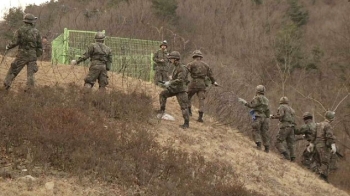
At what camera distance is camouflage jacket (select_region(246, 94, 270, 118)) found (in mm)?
12949

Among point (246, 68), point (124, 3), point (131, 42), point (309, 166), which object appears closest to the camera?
point (309, 166)

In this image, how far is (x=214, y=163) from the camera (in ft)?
33.1

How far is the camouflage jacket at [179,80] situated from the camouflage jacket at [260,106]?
2307mm

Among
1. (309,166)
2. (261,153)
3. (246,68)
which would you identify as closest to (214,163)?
(261,153)

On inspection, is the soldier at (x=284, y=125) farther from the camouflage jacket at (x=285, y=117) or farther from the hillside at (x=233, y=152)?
the hillside at (x=233, y=152)

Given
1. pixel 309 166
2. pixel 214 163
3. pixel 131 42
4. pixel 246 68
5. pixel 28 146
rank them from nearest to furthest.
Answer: pixel 28 146 → pixel 214 163 → pixel 309 166 → pixel 131 42 → pixel 246 68

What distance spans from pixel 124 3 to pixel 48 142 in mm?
43525

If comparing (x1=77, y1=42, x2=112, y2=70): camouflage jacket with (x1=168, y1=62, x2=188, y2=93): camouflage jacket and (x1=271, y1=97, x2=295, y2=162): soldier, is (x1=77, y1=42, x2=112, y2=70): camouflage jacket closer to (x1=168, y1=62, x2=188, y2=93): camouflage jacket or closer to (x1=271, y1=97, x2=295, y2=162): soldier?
(x1=168, y1=62, x2=188, y2=93): camouflage jacket

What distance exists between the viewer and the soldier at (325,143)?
517 inches

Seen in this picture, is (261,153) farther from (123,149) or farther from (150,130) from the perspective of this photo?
(123,149)

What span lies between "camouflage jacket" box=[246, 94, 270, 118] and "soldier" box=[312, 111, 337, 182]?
1621mm

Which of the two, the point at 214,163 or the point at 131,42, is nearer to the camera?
the point at 214,163

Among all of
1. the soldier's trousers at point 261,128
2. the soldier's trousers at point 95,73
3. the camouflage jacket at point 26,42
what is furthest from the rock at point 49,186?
the soldier's trousers at point 261,128

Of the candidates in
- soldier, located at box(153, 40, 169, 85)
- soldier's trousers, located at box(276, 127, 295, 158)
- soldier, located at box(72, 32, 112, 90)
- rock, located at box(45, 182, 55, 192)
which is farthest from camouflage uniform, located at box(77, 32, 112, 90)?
soldier's trousers, located at box(276, 127, 295, 158)
